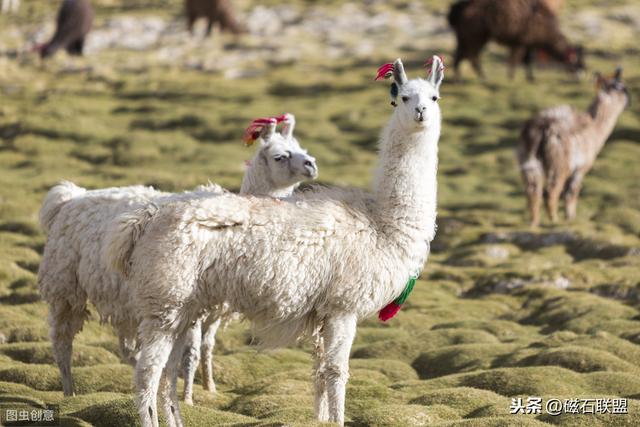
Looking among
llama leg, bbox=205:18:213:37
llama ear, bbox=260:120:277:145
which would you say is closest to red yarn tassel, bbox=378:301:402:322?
llama ear, bbox=260:120:277:145

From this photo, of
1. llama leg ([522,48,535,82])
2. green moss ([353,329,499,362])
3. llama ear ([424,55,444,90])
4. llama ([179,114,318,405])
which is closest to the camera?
llama ear ([424,55,444,90])

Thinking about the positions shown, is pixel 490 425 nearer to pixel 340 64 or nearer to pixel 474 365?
pixel 474 365

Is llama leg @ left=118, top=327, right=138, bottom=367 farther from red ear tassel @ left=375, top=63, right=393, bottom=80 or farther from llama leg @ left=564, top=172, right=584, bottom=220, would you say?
llama leg @ left=564, top=172, right=584, bottom=220

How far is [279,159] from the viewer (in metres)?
11.9

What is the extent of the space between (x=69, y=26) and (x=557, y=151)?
101ft

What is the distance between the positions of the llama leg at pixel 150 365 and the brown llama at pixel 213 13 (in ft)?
160

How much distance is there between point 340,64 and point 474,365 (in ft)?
123

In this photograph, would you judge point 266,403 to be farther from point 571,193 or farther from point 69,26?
point 69,26

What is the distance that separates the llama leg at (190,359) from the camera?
11.5 metres

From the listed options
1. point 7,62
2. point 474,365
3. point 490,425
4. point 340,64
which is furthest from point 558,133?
point 7,62

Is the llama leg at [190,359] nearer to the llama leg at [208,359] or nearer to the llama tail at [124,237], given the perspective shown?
the llama leg at [208,359]

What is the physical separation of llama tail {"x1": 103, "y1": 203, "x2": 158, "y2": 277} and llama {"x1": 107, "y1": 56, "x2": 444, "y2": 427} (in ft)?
0.17

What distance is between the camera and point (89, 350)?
46.9ft

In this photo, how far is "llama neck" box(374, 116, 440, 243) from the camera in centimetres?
955
